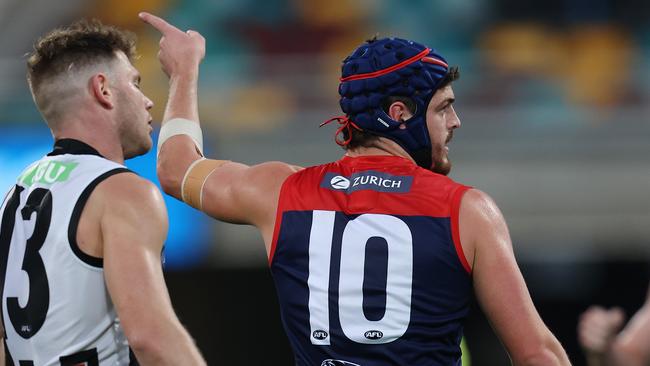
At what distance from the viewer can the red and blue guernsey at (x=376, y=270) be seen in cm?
343

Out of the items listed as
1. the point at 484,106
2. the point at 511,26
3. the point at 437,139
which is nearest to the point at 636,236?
the point at 484,106

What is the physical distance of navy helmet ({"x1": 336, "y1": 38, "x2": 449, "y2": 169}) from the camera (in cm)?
367

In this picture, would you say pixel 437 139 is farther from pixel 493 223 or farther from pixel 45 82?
pixel 45 82

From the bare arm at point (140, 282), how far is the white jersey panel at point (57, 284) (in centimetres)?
12

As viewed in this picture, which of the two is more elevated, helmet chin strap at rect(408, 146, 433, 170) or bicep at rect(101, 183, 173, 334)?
helmet chin strap at rect(408, 146, 433, 170)

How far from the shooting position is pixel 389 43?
12.3 ft

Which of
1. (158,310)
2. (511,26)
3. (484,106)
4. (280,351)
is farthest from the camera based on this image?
(511,26)

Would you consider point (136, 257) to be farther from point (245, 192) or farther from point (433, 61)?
point (433, 61)

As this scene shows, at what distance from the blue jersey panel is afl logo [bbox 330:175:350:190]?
12cm

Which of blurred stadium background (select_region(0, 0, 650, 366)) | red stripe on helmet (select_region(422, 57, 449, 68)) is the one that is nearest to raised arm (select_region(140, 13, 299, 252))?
red stripe on helmet (select_region(422, 57, 449, 68))

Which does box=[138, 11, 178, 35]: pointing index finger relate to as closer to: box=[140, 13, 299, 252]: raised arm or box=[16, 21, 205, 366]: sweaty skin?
box=[140, 13, 299, 252]: raised arm

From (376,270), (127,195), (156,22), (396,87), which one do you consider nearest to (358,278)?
(376,270)

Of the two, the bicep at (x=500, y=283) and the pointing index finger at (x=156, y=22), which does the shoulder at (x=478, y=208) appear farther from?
the pointing index finger at (x=156, y=22)

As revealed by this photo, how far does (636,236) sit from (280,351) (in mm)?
3362
